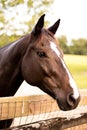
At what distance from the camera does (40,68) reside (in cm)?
313

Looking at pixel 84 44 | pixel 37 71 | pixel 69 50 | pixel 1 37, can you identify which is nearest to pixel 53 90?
pixel 37 71

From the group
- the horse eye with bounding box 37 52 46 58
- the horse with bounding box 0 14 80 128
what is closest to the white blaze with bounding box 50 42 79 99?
the horse with bounding box 0 14 80 128

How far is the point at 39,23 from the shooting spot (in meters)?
3.24

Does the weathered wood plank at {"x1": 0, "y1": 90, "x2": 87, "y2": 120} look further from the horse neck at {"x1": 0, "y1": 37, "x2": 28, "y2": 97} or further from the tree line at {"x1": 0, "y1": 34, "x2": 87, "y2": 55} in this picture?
the tree line at {"x1": 0, "y1": 34, "x2": 87, "y2": 55}

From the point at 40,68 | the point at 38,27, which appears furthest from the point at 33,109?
the point at 38,27

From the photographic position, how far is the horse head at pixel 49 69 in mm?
2844

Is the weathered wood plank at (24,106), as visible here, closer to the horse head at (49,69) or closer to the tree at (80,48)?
the horse head at (49,69)

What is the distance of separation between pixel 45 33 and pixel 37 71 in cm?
41

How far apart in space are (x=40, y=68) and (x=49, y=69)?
0.39ft

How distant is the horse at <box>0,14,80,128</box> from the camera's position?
2883 mm

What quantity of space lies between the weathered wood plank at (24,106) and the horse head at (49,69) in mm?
200

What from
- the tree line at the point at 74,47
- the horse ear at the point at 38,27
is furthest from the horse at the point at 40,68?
the tree line at the point at 74,47

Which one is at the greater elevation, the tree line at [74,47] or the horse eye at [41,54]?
the horse eye at [41,54]

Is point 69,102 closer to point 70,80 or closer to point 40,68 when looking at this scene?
point 70,80
